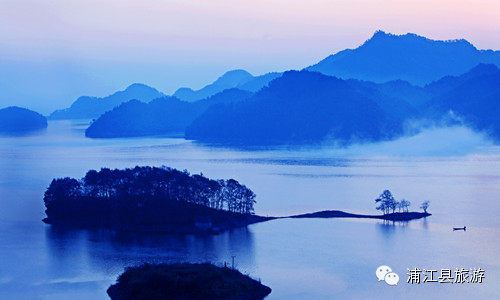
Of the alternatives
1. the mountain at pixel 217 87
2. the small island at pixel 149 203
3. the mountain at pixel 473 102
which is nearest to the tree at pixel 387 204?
the small island at pixel 149 203

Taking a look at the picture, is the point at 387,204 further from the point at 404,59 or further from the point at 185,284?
the point at 404,59

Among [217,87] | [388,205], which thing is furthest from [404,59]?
[388,205]

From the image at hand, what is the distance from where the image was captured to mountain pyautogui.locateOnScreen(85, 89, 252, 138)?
79.0 m

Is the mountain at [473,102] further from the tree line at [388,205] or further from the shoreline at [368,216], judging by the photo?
the shoreline at [368,216]

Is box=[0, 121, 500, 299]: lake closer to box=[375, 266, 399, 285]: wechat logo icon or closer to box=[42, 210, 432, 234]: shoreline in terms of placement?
box=[375, 266, 399, 285]: wechat logo icon

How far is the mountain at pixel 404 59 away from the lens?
10938cm

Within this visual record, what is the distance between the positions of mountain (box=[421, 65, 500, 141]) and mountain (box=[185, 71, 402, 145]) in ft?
28.3

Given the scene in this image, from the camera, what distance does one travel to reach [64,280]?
45.0 ft

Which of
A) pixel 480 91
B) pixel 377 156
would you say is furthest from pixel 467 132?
pixel 377 156

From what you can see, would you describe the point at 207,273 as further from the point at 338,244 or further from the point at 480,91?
the point at 480,91

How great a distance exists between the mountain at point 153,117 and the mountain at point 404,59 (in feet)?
94.6

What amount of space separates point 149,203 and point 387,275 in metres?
7.67

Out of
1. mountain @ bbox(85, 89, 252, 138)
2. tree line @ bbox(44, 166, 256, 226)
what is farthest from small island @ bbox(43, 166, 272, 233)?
mountain @ bbox(85, 89, 252, 138)

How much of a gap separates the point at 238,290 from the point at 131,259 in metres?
3.77
